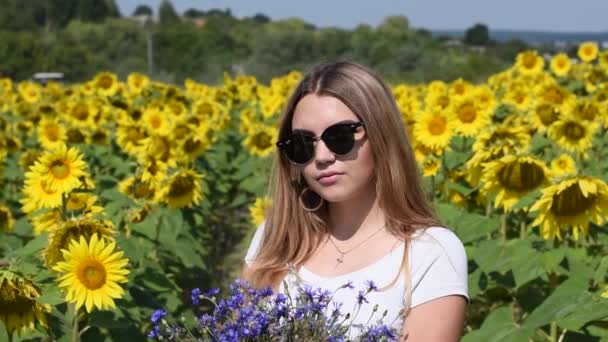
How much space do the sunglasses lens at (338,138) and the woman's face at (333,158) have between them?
13 millimetres

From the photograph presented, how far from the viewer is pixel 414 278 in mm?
2215

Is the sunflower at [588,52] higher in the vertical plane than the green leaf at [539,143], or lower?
lower

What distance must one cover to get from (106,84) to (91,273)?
6225 millimetres

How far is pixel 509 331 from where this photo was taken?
2895 mm

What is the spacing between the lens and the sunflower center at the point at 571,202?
2982 mm

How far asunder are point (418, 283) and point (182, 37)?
39156 millimetres

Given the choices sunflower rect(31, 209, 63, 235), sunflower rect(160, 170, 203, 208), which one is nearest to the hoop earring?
sunflower rect(31, 209, 63, 235)

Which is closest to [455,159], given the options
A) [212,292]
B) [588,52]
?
[212,292]

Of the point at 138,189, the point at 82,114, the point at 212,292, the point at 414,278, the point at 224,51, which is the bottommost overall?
the point at 224,51

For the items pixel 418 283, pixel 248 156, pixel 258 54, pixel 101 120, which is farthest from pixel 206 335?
pixel 258 54

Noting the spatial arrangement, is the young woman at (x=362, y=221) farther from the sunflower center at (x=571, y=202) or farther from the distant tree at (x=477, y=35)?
the distant tree at (x=477, y=35)

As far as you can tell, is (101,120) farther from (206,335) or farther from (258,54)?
(258,54)

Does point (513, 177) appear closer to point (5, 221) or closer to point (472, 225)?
point (472, 225)

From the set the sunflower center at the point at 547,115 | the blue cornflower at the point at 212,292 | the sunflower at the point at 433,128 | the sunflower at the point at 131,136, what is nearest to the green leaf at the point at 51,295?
the blue cornflower at the point at 212,292
